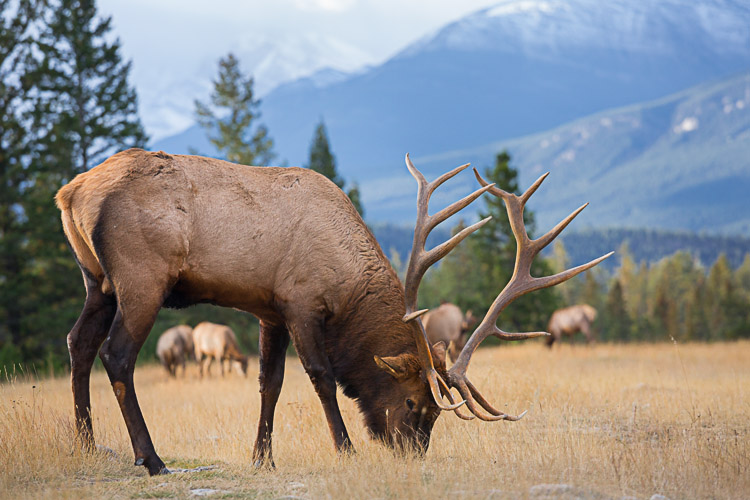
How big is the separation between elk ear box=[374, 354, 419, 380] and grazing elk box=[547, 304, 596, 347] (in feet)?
67.5

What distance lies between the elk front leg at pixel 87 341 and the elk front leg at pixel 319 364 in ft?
4.90

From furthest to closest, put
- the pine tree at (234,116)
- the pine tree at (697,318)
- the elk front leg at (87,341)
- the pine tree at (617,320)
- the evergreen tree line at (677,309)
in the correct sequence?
the pine tree at (697,318)
the pine tree at (617,320)
the evergreen tree line at (677,309)
the pine tree at (234,116)
the elk front leg at (87,341)

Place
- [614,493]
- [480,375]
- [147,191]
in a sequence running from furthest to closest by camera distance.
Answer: [480,375] → [147,191] → [614,493]

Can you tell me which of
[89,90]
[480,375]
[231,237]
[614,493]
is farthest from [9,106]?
[614,493]

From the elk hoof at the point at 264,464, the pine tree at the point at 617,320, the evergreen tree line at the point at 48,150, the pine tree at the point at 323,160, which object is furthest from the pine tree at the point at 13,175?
the pine tree at the point at 617,320

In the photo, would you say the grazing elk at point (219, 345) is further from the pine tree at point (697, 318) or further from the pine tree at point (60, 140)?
Result: the pine tree at point (697, 318)

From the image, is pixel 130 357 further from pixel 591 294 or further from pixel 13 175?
pixel 591 294

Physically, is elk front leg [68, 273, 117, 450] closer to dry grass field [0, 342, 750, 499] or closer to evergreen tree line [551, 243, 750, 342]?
dry grass field [0, 342, 750, 499]

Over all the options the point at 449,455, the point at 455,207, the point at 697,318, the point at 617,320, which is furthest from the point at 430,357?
the point at 697,318

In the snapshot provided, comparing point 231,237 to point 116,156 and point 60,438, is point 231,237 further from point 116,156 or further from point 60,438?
point 60,438

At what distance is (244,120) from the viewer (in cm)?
3347

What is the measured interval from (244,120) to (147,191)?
28232mm

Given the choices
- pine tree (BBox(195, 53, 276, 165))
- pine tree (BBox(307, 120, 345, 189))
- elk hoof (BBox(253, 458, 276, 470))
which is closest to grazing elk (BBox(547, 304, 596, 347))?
pine tree (BBox(307, 120, 345, 189))

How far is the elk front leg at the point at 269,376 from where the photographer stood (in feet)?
21.7
